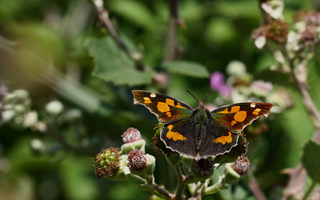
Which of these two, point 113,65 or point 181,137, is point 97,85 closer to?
point 113,65

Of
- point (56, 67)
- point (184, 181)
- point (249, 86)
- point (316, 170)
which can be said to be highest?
point (56, 67)

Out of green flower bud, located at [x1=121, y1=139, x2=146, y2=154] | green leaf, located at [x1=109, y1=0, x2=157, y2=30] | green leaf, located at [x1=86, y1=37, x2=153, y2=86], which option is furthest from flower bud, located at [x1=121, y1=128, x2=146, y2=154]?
green leaf, located at [x1=109, y1=0, x2=157, y2=30]

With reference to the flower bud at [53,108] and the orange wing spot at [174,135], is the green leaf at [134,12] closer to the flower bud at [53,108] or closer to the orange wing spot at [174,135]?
the flower bud at [53,108]

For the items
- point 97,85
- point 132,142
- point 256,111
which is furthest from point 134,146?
point 97,85

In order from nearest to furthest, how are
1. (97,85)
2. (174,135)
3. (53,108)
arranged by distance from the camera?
(174,135), (53,108), (97,85)

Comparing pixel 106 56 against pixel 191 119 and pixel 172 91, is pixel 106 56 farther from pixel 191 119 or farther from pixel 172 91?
pixel 191 119

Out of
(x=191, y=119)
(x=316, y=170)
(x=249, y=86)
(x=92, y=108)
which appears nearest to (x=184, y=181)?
(x=191, y=119)
